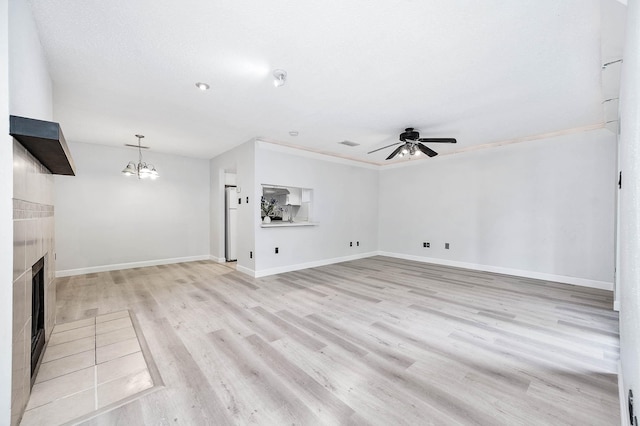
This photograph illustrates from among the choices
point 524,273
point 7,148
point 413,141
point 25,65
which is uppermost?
point 413,141

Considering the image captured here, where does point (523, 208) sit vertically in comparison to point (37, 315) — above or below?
above

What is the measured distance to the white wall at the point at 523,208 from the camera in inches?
156

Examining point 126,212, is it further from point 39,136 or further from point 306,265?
point 39,136

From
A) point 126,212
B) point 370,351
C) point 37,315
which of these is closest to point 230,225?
point 126,212

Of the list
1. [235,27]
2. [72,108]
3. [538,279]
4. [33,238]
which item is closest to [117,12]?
[235,27]

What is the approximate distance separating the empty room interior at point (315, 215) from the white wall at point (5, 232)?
1 cm

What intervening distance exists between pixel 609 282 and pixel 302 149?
18.1 feet

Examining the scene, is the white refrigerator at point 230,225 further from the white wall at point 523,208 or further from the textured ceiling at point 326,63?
the white wall at point 523,208

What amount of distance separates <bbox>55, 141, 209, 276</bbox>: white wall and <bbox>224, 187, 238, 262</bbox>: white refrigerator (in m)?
0.63

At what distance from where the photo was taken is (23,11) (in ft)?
4.96

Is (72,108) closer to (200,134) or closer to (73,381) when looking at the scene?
(200,134)

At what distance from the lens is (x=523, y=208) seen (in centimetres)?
464

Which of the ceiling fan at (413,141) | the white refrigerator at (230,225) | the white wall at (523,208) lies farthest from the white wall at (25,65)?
the white wall at (523,208)

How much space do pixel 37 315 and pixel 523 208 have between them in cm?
663
